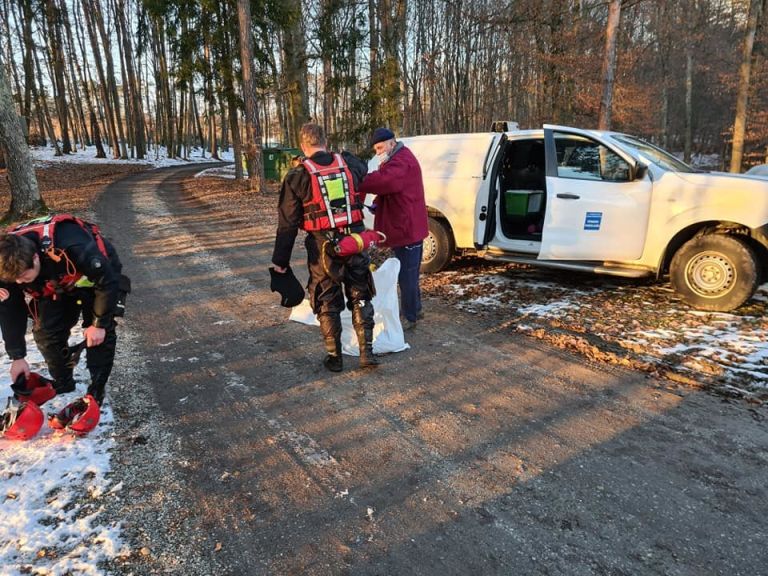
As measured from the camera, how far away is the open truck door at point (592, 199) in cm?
544

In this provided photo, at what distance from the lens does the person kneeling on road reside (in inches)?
149

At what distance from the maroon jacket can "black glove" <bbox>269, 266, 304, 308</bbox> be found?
1072mm

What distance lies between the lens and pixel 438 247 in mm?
6875

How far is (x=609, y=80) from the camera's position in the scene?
38.2 ft

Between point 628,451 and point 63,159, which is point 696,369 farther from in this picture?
point 63,159

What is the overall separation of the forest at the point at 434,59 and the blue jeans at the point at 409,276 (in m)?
9.36

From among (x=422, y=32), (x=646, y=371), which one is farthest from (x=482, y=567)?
(x=422, y=32)

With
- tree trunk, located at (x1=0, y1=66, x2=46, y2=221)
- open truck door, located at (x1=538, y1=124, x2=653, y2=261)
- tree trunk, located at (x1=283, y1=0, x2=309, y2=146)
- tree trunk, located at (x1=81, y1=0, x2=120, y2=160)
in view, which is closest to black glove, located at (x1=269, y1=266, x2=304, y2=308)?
open truck door, located at (x1=538, y1=124, x2=653, y2=261)

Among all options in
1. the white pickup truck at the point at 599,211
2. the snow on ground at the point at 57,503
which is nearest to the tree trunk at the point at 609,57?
the white pickup truck at the point at 599,211

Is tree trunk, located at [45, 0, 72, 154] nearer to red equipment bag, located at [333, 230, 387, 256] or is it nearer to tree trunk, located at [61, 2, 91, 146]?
tree trunk, located at [61, 2, 91, 146]

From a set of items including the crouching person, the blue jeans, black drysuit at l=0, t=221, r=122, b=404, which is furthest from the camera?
the blue jeans

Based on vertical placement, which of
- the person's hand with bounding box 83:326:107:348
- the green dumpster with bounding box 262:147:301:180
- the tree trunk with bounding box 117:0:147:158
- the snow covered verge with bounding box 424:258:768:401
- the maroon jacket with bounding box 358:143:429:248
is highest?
the tree trunk with bounding box 117:0:147:158

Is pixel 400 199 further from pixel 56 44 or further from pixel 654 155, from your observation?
pixel 56 44

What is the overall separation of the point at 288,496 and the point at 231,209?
11814 mm
